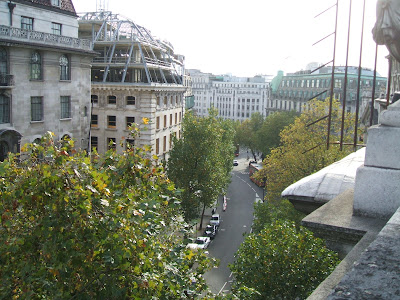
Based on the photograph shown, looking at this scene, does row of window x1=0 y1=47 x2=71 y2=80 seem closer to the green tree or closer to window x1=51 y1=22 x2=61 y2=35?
window x1=51 y1=22 x2=61 y2=35

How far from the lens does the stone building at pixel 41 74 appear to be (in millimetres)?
24953

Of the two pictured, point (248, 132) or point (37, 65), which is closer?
point (37, 65)

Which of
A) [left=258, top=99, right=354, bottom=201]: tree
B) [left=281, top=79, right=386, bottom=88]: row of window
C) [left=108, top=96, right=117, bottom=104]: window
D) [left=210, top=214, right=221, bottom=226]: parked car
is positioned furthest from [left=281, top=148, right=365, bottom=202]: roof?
[left=281, top=79, right=386, bottom=88]: row of window

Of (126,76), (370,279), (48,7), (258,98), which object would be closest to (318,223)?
(370,279)

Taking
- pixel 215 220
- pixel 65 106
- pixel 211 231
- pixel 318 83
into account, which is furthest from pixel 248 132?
pixel 65 106

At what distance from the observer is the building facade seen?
42719mm

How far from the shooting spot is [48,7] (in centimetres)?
2867

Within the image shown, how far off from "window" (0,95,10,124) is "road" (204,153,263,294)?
1484 centimetres

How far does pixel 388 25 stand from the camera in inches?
228

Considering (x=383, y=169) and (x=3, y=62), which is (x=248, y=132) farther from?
(x=383, y=169)

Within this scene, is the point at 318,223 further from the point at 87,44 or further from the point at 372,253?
the point at 87,44

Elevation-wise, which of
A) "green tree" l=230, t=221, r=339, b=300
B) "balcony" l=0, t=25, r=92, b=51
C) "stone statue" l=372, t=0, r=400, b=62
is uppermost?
"balcony" l=0, t=25, r=92, b=51

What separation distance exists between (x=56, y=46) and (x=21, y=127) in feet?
19.0

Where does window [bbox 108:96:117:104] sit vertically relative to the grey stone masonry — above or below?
above
